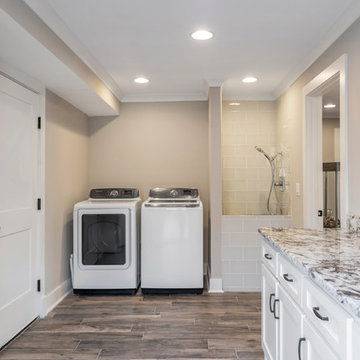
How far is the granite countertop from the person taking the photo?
100 centimetres

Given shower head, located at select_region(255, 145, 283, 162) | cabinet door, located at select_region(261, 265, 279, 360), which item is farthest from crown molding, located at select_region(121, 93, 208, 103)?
cabinet door, located at select_region(261, 265, 279, 360)

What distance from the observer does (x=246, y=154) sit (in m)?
4.01

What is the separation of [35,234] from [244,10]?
7.75 ft

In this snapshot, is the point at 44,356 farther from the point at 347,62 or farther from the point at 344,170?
the point at 347,62

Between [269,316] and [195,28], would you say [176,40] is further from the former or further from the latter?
[269,316]

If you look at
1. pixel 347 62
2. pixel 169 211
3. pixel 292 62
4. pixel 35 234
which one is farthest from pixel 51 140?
pixel 347 62

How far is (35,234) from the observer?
288cm

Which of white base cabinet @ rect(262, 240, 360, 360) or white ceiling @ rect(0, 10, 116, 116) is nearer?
white base cabinet @ rect(262, 240, 360, 360)

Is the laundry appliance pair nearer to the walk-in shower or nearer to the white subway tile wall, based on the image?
the white subway tile wall

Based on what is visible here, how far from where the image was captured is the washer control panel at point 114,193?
13.1 feet

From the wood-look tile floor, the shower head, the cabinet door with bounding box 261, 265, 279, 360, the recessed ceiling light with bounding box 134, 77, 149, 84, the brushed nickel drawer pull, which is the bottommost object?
the wood-look tile floor

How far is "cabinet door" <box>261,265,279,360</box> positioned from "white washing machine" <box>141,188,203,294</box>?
4.82 feet

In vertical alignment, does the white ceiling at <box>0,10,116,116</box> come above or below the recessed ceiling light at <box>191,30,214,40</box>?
below

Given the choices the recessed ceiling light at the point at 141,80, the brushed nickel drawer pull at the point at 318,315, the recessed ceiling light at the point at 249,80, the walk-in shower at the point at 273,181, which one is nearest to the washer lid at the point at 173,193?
the walk-in shower at the point at 273,181
